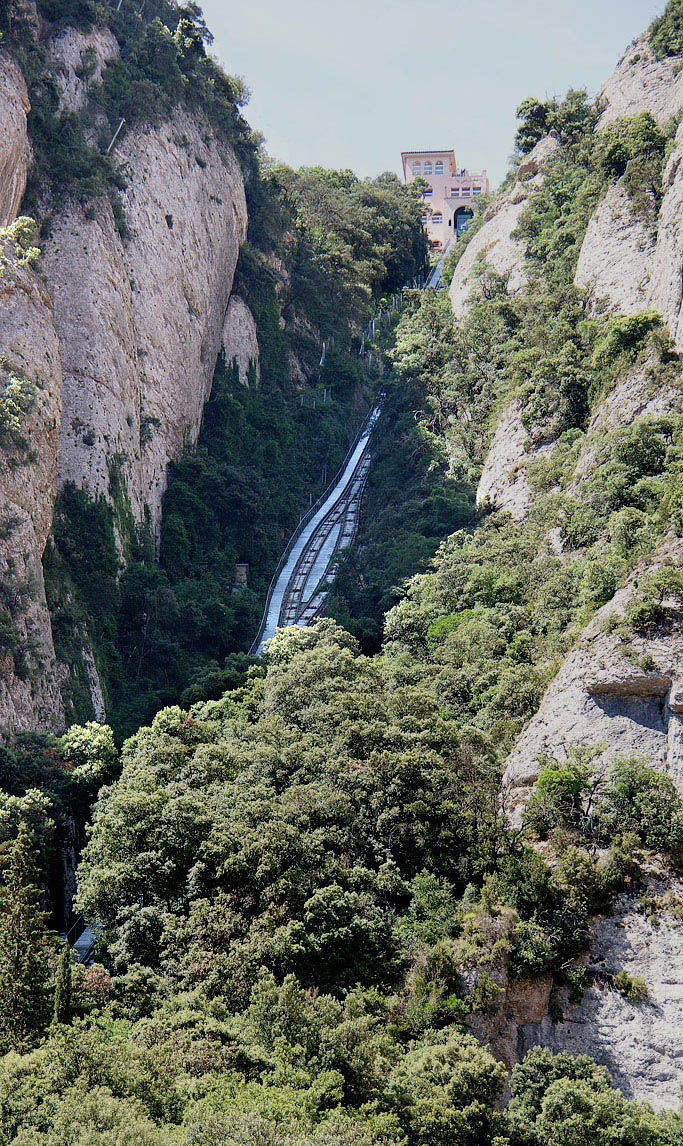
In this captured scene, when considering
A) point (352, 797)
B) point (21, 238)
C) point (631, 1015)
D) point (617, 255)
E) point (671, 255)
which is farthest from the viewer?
point (617, 255)

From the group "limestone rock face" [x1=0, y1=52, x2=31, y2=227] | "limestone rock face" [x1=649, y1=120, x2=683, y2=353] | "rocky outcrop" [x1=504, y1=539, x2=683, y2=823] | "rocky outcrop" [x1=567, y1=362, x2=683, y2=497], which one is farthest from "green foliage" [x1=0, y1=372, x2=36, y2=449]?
"limestone rock face" [x1=649, y1=120, x2=683, y2=353]

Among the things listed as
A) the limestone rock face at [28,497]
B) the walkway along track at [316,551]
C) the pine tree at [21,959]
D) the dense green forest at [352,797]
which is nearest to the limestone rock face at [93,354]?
the dense green forest at [352,797]

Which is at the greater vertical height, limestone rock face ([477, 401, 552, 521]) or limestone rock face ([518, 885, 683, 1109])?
limestone rock face ([477, 401, 552, 521])

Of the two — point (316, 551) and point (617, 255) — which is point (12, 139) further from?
point (617, 255)

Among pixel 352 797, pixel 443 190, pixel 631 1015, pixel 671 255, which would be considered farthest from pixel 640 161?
pixel 443 190

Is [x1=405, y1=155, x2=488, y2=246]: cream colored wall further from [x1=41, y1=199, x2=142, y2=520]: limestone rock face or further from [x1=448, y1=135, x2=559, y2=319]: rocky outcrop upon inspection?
[x1=41, y1=199, x2=142, y2=520]: limestone rock face

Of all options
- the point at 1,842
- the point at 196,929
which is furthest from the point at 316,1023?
the point at 1,842
